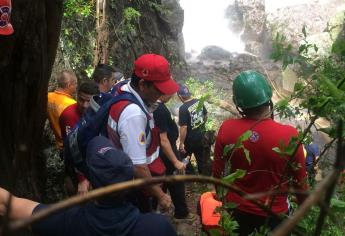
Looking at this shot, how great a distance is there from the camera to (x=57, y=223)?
6.53 feet

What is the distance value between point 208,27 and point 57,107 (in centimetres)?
3028

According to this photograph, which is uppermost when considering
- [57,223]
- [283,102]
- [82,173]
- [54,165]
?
[283,102]

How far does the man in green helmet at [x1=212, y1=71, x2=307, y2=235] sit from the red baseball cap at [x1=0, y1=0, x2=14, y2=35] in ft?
4.68

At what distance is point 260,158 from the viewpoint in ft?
7.91

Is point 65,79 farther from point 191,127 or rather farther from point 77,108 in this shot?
A: point 191,127

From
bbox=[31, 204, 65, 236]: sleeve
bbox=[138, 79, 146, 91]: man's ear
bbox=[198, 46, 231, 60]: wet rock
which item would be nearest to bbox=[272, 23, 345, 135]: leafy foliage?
bbox=[138, 79, 146, 91]: man's ear

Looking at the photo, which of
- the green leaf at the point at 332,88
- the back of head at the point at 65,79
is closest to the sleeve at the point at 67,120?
the back of head at the point at 65,79

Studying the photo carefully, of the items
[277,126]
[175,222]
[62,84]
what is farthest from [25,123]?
[175,222]

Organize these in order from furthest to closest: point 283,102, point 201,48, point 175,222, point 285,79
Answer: point 201,48
point 285,79
point 175,222
point 283,102

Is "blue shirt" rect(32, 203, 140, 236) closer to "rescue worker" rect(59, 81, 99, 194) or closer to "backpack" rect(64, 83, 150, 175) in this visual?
"backpack" rect(64, 83, 150, 175)

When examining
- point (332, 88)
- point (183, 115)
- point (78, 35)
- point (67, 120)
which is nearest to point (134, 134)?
point (67, 120)

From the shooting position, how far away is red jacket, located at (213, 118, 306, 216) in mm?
2354

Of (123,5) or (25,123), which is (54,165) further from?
(123,5)

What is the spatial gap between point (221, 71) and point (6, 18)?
21.8m
